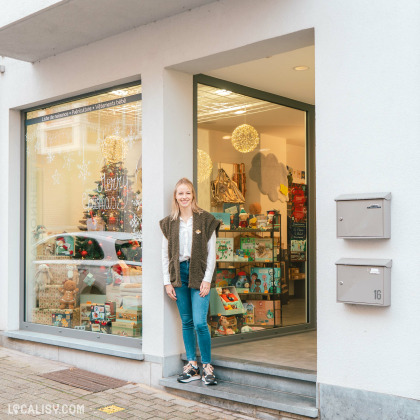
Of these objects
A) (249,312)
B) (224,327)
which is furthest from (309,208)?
(224,327)

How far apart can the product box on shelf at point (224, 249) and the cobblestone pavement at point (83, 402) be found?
1841 mm

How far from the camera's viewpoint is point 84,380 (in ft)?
20.4

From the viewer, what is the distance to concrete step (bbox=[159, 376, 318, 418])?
15.4ft

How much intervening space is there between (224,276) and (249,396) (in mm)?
2167

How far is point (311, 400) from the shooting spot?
4.86 metres

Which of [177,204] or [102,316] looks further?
[102,316]

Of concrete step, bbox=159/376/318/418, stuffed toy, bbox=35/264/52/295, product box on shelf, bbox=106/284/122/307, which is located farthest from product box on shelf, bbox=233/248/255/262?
stuffed toy, bbox=35/264/52/295

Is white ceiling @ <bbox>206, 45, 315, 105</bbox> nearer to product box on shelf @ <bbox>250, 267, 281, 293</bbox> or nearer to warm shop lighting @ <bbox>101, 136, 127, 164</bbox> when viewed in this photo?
warm shop lighting @ <bbox>101, 136, 127, 164</bbox>

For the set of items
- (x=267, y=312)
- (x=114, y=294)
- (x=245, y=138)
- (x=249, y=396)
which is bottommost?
(x=249, y=396)

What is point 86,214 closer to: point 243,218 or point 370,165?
point 243,218

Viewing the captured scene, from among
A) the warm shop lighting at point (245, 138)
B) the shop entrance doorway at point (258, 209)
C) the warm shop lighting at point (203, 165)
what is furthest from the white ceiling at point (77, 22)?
the warm shop lighting at point (245, 138)

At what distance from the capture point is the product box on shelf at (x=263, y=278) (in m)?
7.38

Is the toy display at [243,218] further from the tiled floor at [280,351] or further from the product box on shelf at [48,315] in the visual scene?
the product box on shelf at [48,315]

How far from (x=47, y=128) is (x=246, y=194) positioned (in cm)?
282
